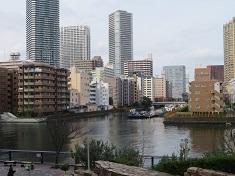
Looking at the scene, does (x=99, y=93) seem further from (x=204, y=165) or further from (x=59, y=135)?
(x=204, y=165)

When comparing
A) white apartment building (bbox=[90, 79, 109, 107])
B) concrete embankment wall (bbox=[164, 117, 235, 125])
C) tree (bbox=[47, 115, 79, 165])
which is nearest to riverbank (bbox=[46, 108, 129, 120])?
white apartment building (bbox=[90, 79, 109, 107])

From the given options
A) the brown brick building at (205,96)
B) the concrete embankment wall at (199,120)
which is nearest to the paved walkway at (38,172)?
the concrete embankment wall at (199,120)

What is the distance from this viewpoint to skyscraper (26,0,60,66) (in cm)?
18688

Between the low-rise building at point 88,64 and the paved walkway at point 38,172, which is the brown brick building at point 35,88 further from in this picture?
the low-rise building at point 88,64

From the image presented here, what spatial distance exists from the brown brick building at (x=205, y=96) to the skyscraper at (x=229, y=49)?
9449 cm

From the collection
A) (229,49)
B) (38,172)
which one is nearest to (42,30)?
(229,49)

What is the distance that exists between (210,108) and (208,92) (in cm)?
288

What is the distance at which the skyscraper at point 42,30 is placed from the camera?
187 metres

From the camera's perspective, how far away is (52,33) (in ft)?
636

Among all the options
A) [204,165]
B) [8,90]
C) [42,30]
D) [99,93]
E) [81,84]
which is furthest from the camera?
[42,30]

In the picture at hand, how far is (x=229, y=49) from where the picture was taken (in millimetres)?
176875

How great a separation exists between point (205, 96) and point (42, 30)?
12491 centimetres

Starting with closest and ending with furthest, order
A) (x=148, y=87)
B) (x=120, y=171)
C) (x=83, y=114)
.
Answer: (x=120, y=171) → (x=83, y=114) → (x=148, y=87)

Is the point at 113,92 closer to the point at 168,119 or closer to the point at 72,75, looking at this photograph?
the point at 72,75
